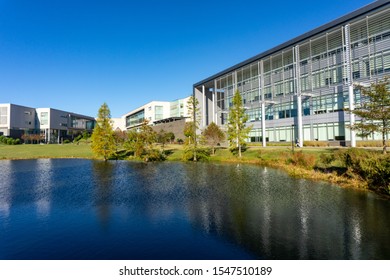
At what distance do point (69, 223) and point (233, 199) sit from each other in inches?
366

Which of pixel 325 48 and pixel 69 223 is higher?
pixel 325 48

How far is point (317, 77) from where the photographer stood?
42.7 m

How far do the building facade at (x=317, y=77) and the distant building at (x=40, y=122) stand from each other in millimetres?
77638

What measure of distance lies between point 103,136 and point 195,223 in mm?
38034

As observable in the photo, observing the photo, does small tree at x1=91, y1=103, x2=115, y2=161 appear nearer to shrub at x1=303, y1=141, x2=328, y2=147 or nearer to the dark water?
the dark water

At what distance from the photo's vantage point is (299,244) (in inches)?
343

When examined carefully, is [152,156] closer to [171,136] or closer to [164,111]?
[171,136]

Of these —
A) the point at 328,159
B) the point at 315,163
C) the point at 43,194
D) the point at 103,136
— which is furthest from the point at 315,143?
the point at 43,194

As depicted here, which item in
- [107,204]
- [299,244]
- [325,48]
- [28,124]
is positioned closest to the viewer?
[299,244]

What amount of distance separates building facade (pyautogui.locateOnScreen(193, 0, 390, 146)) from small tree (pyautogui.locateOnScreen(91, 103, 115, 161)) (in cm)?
3018
